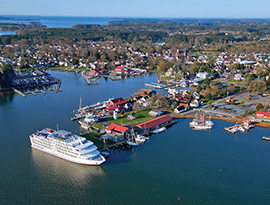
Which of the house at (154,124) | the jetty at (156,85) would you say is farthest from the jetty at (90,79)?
the house at (154,124)

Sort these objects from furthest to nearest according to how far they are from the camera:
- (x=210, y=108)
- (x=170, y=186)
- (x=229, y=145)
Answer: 1. (x=210, y=108)
2. (x=229, y=145)
3. (x=170, y=186)

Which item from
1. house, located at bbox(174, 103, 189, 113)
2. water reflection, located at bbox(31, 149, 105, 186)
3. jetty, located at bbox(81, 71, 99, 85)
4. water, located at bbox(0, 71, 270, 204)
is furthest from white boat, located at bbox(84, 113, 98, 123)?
jetty, located at bbox(81, 71, 99, 85)

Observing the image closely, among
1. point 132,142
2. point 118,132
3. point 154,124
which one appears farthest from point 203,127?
point 118,132

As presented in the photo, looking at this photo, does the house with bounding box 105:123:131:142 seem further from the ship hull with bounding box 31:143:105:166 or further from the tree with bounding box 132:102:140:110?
the tree with bounding box 132:102:140:110

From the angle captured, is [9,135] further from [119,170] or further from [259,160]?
[259,160]

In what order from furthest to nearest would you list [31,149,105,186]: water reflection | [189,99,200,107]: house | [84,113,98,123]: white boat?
[189,99,200,107]: house, [84,113,98,123]: white boat, [31,149,105,186]: water reflection

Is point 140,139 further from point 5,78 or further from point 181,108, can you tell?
point 5,78

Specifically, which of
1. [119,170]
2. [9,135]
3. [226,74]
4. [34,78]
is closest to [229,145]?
[119,170]
